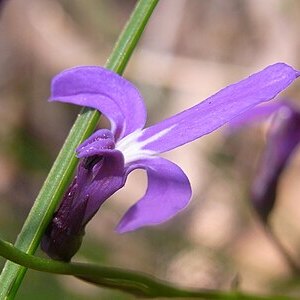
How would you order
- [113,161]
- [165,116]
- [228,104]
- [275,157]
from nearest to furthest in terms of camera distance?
[228,104]
[113,161]
[275,157]
[165,116]

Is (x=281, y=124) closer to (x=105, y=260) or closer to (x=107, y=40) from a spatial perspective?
(x=105, y=260)

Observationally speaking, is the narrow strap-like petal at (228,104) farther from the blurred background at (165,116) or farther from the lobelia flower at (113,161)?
the blurred background at (165,116)

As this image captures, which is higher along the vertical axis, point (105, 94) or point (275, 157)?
point (105, 94)

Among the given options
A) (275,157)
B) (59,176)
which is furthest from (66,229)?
(275,157)

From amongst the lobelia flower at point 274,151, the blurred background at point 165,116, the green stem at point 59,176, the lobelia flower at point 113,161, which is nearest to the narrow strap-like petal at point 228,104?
the lobelia flower at point 113,161

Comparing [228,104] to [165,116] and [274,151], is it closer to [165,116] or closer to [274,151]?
[274,151]

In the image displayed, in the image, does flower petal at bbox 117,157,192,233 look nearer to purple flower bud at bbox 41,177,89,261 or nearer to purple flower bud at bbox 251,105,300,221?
purple flower bud at bbox 41,177,89,261

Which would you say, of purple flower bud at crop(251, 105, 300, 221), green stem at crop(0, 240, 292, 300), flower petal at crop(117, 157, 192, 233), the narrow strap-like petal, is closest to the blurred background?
purple flower bud at crop(251, 105, 300, 221)
